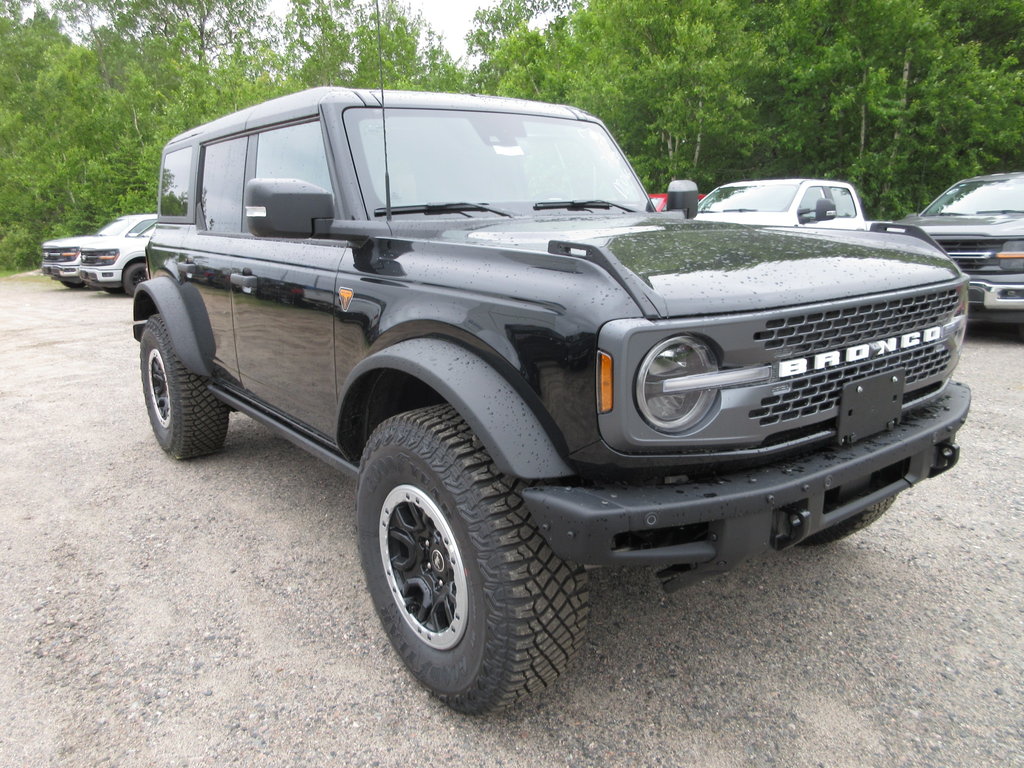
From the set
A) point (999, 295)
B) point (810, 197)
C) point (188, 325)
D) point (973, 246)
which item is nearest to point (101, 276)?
point (188, 325)

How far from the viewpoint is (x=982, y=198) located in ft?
29.7

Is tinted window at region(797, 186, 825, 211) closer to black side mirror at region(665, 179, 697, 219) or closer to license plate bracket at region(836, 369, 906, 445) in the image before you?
black side mirror at region(665, 179, 697, 219)

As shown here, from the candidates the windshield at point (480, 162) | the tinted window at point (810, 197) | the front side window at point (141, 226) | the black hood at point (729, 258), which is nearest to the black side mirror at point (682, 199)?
the windshield at point (480, 162)

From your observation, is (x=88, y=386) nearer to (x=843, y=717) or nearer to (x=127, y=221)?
(x=843, y=717)

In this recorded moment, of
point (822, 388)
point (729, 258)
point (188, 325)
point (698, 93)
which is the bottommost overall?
point (188, 325)

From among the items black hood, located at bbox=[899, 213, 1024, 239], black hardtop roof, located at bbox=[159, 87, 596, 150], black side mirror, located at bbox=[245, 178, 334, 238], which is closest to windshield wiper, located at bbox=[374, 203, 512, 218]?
black side mirror, located at bbox=[245, 178, 334, 238]

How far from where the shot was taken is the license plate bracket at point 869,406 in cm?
204

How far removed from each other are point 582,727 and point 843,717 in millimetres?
793

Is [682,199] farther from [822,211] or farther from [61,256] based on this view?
[61,256]

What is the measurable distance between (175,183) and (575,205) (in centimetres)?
285

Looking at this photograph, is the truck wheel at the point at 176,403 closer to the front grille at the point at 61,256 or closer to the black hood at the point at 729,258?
the black hood at the point at 729,258

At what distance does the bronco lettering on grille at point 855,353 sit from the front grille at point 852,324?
2cm

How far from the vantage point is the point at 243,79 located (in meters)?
22.3

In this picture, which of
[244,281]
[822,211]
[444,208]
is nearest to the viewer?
[444,208]
